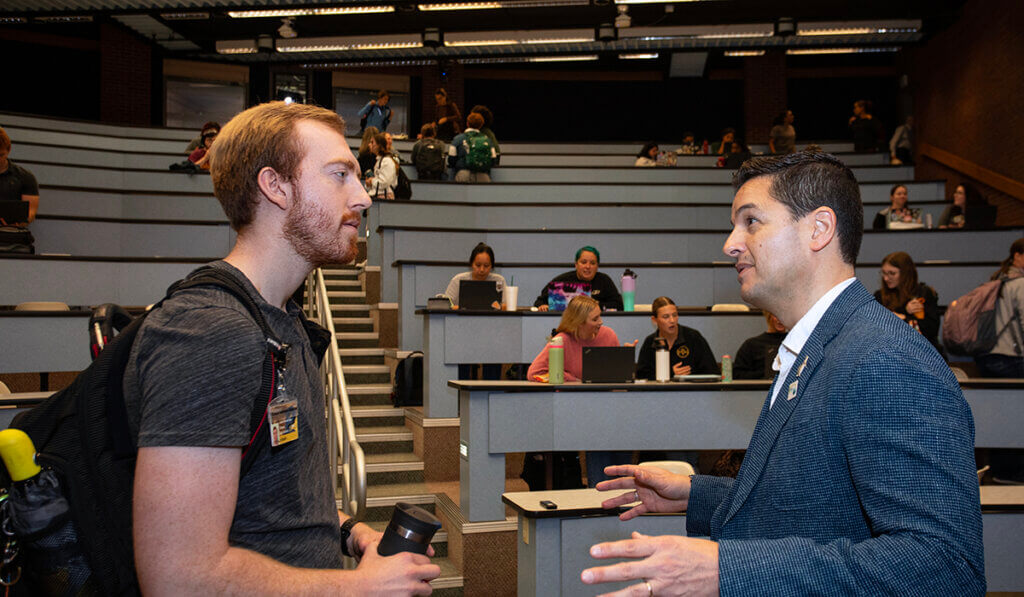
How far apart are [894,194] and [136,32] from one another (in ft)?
39.7

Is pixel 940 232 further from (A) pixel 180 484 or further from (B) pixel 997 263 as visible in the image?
(A) pixel 180 484

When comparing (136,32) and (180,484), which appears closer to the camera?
(180,484)

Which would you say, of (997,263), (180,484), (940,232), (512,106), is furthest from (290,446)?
(512,106)

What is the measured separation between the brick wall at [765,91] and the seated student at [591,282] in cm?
1024

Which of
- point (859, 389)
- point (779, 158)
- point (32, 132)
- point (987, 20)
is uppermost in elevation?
point (987, 20)

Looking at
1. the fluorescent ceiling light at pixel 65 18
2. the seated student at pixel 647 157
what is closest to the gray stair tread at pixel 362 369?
the seated student at pixel 647 157

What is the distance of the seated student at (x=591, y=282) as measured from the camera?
19.1ft

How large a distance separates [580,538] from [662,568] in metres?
2.16

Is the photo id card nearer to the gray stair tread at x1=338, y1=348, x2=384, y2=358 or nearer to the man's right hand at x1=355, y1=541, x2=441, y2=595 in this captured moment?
the man's right hand at x1=355, y1=541, x2=441, y2=595

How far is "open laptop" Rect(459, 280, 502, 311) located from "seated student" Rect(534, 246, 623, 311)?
55cm

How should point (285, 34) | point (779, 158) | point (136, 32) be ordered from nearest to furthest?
point (779, 158) < point (285, 34) < point (136, 32)

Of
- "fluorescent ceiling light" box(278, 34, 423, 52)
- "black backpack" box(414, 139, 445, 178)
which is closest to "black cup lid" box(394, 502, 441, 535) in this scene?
"black backpack" box(414, 139, 445, 178)

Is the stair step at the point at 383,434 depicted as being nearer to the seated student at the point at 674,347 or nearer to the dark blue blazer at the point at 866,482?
the seated student at the point at 674,347

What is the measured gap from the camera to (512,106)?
54.7 ft
